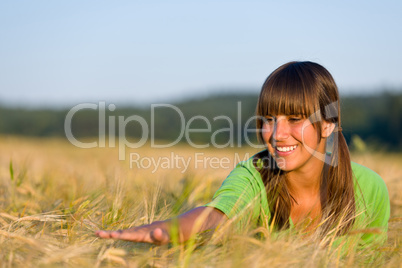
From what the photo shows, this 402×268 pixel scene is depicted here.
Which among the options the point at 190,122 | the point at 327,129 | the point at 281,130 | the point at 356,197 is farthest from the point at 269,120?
the point at 190,122

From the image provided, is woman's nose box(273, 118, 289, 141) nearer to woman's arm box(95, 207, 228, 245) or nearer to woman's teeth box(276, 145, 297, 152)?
woman's teeth box(276, 145, 297, 152)

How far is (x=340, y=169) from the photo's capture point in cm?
250

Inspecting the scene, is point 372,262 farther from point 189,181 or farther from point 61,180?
point 61,180

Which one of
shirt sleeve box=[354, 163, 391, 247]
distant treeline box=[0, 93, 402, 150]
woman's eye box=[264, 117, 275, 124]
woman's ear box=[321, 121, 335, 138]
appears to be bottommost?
distant treeline box=[0, 93, 402, 150]

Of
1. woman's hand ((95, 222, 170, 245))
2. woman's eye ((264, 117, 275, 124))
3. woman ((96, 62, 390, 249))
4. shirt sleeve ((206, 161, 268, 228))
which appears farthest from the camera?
woman's eye ((264, 117, 275, 124))

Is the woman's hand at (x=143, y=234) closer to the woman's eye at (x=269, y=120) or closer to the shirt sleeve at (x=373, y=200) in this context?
the woman's eye at (x=269, y=120)

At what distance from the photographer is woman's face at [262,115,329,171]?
2324mm

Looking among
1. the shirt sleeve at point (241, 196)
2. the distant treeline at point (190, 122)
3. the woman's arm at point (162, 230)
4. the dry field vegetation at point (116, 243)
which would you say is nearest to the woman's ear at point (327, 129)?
the shirt sleeve at point (241, 196)

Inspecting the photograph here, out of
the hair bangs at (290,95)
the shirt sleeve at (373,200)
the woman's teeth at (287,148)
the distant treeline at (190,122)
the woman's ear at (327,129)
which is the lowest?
the distant treeline at (190,122)

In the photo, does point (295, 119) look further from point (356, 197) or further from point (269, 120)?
point (356, 197)

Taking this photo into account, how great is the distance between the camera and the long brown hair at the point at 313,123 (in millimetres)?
2305

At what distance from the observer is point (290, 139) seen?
7.64 feet

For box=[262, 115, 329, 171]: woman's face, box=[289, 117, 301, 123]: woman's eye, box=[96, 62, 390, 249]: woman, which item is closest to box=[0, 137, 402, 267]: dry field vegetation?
box=[96, 62, 390, 249]: woman

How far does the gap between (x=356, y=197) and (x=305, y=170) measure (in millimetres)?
335
